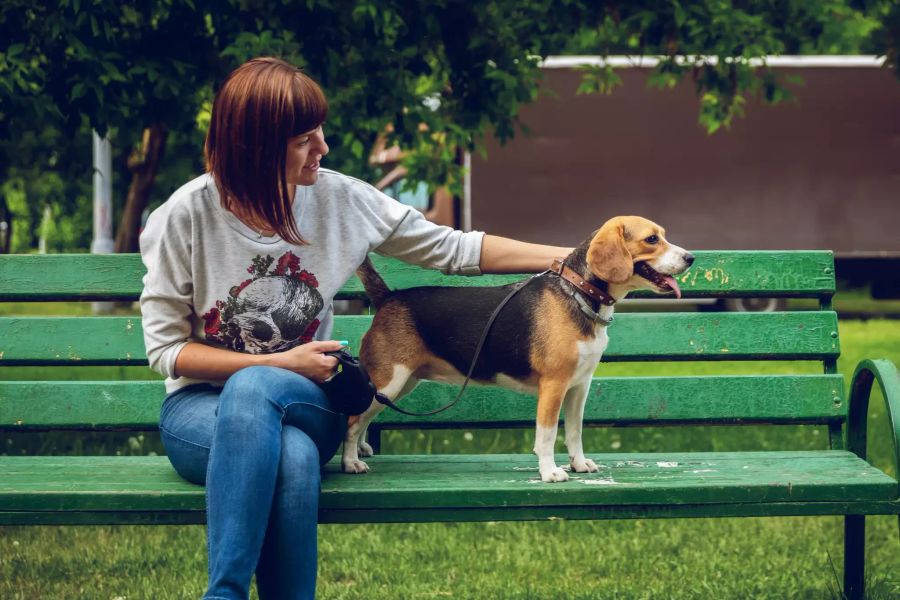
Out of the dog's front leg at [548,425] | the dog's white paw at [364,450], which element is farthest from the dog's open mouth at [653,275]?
the dog's white paw at [364,450]

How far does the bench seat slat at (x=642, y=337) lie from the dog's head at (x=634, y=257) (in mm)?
635

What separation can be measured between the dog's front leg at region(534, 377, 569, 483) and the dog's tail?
2.00ft

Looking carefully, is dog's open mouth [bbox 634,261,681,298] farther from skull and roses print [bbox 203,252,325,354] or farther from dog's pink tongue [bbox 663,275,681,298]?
skull and roses print [bbox 203,252,325,354]

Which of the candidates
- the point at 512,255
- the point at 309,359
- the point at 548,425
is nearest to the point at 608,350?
the point at 512,255

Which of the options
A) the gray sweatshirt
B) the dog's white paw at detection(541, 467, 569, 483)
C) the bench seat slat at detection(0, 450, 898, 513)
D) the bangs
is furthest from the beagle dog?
the bangs

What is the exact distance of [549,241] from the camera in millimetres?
15516

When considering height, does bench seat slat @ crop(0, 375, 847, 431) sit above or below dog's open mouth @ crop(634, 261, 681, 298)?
below

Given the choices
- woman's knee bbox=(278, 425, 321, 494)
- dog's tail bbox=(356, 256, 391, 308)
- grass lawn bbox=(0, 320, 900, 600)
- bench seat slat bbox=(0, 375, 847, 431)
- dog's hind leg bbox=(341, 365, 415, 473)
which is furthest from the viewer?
grass lawn bbox=(0, 320, 900, 600)

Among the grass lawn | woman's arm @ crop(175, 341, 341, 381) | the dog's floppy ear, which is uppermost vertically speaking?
the dog's floppy ear

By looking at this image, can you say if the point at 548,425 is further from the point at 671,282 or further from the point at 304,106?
the point at 304,106

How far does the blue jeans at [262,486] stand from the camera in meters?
2.65

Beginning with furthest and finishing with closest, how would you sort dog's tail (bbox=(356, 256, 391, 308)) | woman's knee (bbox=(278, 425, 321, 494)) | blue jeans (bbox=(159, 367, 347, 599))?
dog's tail (bbox=(356, 256, 391, 308)) < woman's knee (bbox=(278, 425, 321, 494)) < blue jeans (bbox=(159, 367, 347, 599))

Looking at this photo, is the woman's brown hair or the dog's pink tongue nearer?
the woman's brown hair

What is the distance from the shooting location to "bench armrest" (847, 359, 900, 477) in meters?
3.23
